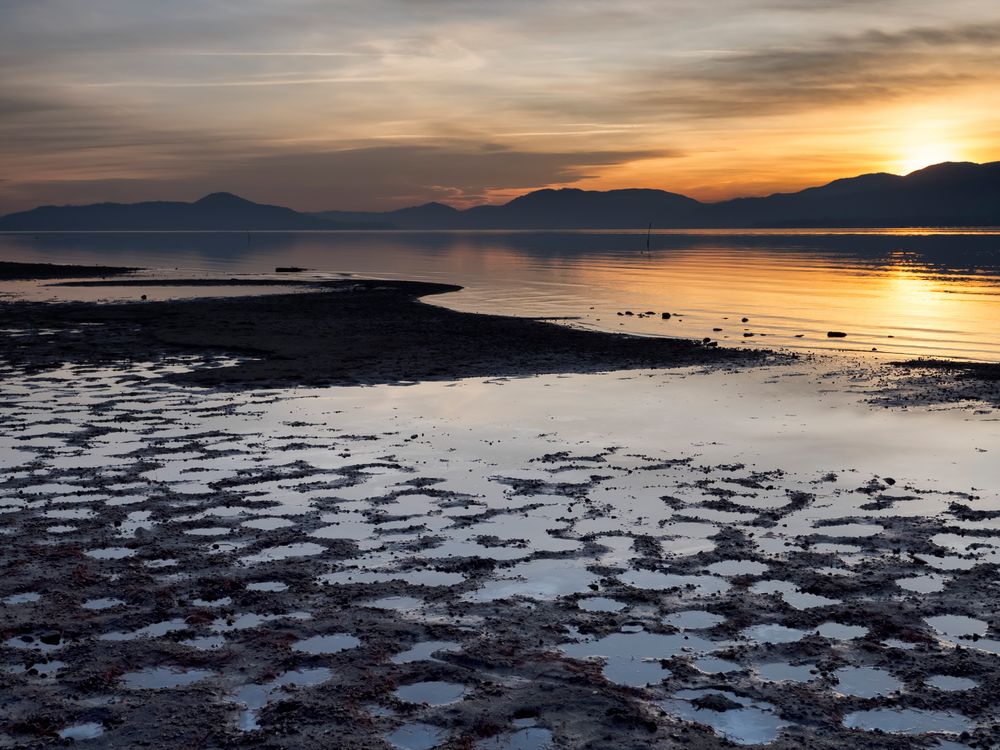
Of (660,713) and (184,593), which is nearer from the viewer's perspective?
(660,713)

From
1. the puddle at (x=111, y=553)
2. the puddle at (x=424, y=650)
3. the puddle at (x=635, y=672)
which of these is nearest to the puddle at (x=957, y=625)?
the puddle at (x=635, y=672)

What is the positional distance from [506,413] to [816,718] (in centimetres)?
1221

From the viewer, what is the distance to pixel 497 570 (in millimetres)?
9383

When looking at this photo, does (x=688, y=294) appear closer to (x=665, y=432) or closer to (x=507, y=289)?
(x=507, y=289)

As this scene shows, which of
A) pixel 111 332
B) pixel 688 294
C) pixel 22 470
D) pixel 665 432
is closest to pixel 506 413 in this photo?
pixel 665 432

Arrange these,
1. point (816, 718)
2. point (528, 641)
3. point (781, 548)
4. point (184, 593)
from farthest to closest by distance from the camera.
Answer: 1. point (781, 548)
2. point (184, 593)
3. point (528, 641)
4. point (816, 718)

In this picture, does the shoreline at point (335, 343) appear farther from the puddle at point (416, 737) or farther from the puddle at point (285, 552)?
the puddle at point (416, 737)

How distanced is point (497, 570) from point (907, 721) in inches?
164

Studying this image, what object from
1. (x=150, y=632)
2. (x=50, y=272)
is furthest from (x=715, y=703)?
(x=50, y=272)

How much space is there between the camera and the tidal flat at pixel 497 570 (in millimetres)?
6488

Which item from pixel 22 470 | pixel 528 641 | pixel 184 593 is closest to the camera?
pixel 528 641

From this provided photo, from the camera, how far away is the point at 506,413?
60.1 ft

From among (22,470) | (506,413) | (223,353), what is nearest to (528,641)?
(22,470)

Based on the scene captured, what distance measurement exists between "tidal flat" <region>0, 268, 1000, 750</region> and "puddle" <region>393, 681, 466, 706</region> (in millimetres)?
26
